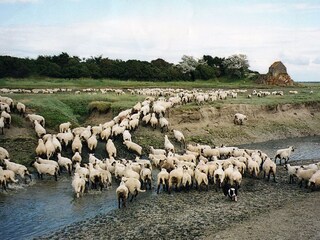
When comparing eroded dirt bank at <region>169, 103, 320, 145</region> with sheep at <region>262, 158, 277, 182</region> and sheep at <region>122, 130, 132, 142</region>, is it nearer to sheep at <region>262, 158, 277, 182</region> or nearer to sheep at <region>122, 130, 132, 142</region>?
sheep at <region>122, 130, 132, 142</region>

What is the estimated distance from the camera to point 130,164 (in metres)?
20.3

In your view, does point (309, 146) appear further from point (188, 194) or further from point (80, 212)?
point (80, 212)

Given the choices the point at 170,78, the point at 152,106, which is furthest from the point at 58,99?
the point at 170,78

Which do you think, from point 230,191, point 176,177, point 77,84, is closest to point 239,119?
point 176,177

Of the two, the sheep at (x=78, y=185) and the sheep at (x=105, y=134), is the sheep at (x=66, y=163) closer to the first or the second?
the sheep at (x=78, y=185)

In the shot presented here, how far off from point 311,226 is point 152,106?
20127 mm

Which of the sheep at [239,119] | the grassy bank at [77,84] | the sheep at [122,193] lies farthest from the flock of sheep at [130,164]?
the grassy bank at [77,84]

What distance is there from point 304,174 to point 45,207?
11.7 m

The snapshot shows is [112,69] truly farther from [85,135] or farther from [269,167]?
[269,167]

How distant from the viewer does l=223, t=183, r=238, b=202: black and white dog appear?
17.3 m

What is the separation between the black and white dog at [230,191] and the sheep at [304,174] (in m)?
3.34

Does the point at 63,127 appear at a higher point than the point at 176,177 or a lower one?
higher

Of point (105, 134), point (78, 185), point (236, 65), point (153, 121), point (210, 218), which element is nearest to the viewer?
point (210, 218)

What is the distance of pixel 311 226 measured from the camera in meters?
14.2
